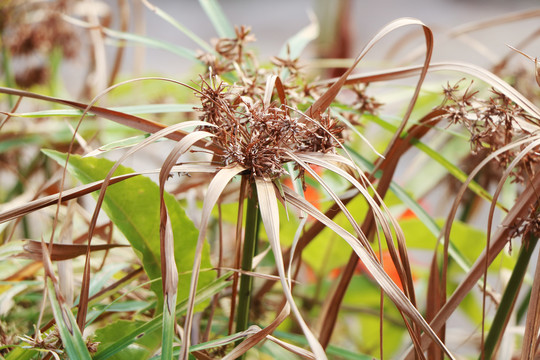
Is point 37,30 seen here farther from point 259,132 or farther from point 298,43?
point 259,132

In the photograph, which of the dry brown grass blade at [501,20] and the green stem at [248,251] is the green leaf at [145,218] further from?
the dry brown grass blade at [501,20]

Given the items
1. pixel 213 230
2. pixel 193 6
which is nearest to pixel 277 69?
pixel 213 230

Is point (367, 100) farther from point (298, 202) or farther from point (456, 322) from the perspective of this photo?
point (456, 322)

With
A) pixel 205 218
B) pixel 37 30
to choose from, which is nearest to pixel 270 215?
pixel 205 218

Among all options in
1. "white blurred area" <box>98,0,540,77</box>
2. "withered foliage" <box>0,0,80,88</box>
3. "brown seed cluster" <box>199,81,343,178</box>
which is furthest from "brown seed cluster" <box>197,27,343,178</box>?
"white blurred area" <box>98,0,540,77</box>

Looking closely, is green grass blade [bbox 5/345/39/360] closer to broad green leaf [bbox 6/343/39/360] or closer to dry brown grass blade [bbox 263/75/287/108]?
broad green leaf [bbox 6/343/39/360]
